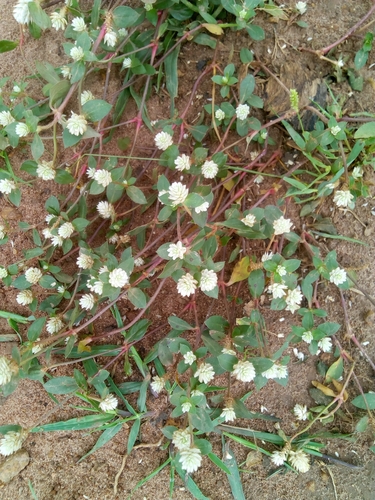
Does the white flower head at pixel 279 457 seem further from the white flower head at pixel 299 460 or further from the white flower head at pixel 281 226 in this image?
the white flower head at pixel 281 226

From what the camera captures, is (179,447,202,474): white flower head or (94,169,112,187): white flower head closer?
(179,447,202,474): white flower head

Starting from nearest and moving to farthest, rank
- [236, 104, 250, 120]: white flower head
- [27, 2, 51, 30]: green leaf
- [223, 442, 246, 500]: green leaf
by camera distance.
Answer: [27, 2, 51, 30]: green leaf < [236, 104, 250, 120]: white flower head < [223, 442, 246, 500]: green leaf

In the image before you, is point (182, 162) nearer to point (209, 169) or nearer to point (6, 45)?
point (209, 169)

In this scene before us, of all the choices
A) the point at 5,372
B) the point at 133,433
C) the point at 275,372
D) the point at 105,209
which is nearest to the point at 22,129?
the point at 105,209

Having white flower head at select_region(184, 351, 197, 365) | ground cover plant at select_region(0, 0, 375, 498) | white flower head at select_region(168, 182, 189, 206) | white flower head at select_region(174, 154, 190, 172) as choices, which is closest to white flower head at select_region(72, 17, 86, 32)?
ground cover plant at select_region(0, 0, 375, 498)

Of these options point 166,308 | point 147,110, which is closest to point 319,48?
point 147,110

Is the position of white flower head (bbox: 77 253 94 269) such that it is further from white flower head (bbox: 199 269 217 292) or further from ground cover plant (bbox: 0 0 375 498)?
white flower head (bbox: 199 269 217 292)

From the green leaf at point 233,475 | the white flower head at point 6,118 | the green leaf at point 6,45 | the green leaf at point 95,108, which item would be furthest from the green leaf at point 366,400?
the green leaf at point 6,45
